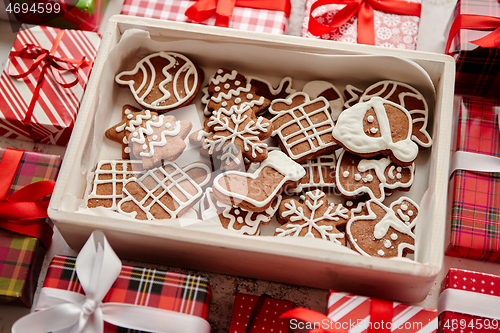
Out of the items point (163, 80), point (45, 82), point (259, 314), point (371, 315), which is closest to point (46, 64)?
point (45, 82)

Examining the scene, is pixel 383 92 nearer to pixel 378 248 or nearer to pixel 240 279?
pixel 378 248

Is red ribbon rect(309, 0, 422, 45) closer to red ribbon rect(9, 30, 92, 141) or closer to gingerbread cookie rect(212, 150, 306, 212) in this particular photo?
gingerbread cookie rect(212, 150, 306, 212)

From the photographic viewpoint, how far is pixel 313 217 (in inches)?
63.1

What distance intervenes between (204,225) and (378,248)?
22.2 inches

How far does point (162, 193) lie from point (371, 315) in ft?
2.52

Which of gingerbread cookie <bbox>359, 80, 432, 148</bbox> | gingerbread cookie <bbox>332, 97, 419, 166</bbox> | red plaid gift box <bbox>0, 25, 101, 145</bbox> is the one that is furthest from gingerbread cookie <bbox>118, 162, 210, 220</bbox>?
gingerbread cookie <bbox>359, 80, 432, 148</bbox>

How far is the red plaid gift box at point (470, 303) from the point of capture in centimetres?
153

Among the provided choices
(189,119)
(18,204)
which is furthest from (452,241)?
(18,204)

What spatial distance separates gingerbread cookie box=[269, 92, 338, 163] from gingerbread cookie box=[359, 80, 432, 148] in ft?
0.54

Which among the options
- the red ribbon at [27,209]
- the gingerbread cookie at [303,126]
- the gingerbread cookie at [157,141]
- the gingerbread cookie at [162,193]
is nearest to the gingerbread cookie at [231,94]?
the gingerbread cookie at [303,126]

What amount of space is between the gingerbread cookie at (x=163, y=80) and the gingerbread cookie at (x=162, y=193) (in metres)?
0.26

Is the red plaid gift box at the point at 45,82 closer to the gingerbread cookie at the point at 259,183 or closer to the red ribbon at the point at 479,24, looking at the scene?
the gingerbread cookie at the point at 259,183

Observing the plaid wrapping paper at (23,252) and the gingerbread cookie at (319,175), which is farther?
the gingerbread cookie at (319,175)

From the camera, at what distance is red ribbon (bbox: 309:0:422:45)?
6.53 feet
